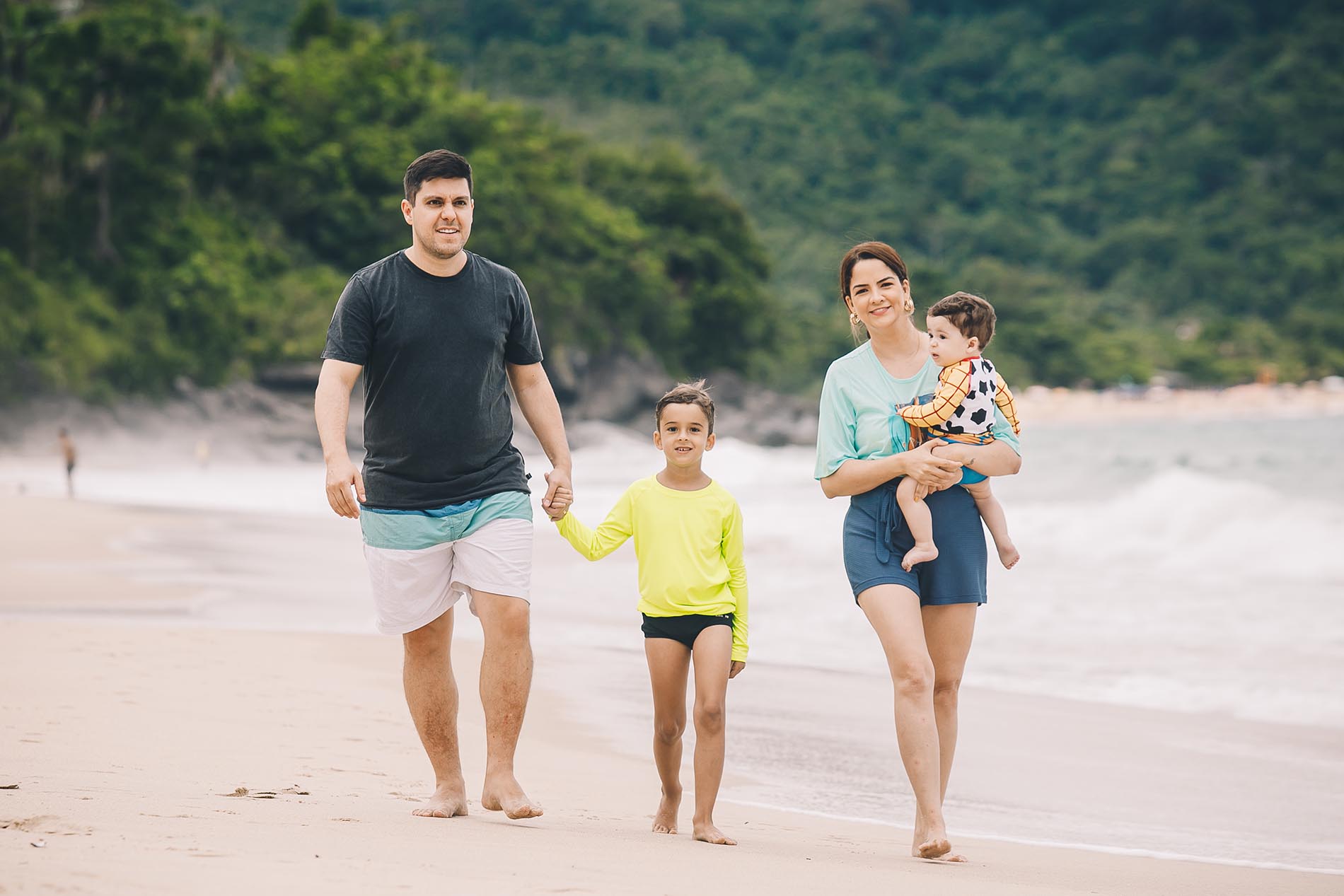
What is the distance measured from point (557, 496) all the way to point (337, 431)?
66 centimetres

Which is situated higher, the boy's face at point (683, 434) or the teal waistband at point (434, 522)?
the boy's face at point (683, 434)

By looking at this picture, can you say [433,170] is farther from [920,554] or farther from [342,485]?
[920,554]

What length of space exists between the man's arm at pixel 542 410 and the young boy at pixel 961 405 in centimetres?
101

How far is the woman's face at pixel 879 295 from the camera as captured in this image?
440 centimetres

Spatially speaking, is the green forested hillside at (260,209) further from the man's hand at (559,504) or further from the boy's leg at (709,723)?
the boy's leg at (709,723)

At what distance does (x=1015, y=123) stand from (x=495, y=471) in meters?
148

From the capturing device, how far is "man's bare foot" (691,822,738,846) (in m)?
4.15

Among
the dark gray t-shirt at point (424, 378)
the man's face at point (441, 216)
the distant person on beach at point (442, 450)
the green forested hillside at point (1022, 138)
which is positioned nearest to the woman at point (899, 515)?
the distant person on beach at point (442, 450)

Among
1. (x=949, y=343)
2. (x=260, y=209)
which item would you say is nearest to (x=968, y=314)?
(x=949, y=343)

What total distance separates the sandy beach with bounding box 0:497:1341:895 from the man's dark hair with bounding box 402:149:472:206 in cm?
178

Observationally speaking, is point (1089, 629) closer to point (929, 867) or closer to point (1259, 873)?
point (1259, 873)

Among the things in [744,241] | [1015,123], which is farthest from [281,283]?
[1015,123]

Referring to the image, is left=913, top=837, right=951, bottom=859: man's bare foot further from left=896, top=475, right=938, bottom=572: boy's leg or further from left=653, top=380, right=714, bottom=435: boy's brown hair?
left=653, top=380, right=714, bottom=435: boy's brown hair

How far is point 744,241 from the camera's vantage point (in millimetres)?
63500
